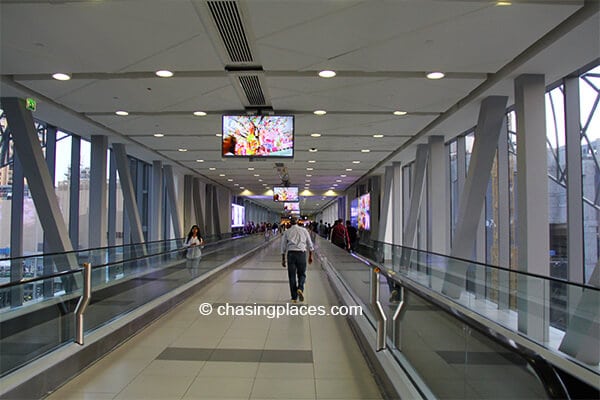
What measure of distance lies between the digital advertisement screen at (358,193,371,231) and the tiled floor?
61.0 ft

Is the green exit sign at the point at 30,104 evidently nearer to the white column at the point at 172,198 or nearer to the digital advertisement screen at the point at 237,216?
the white column at the point at 172,198

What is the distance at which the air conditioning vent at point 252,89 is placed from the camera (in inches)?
324

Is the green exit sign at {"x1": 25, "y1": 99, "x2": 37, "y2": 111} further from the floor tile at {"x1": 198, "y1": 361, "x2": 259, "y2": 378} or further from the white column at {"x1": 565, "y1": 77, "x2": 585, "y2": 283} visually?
the white column at {"x1": 565, "y1": 77, "x2": 585, "y2": 283}

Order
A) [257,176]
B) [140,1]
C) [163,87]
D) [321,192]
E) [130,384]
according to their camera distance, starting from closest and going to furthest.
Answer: [130,384]
[140,1]
[163,87]
[257,176]
[321,192]

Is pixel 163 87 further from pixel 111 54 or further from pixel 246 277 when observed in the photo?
pixel 246 277

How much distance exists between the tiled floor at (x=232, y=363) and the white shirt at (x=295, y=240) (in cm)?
172

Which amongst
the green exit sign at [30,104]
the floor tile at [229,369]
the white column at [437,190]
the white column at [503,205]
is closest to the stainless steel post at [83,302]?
the floor tile at [229,369]

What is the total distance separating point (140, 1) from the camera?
17.3 ft

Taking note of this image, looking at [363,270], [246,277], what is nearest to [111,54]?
[363,270]

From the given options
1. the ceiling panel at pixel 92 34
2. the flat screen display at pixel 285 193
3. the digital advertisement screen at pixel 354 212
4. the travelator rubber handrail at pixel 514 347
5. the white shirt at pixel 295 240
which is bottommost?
the travelator rubber handrail at pixel 514 347

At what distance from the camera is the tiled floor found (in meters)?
4.27

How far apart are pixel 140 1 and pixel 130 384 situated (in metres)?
4.15

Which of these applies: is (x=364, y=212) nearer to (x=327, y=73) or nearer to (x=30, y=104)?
(x=327, y=73)

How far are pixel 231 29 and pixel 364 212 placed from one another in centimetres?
2211
